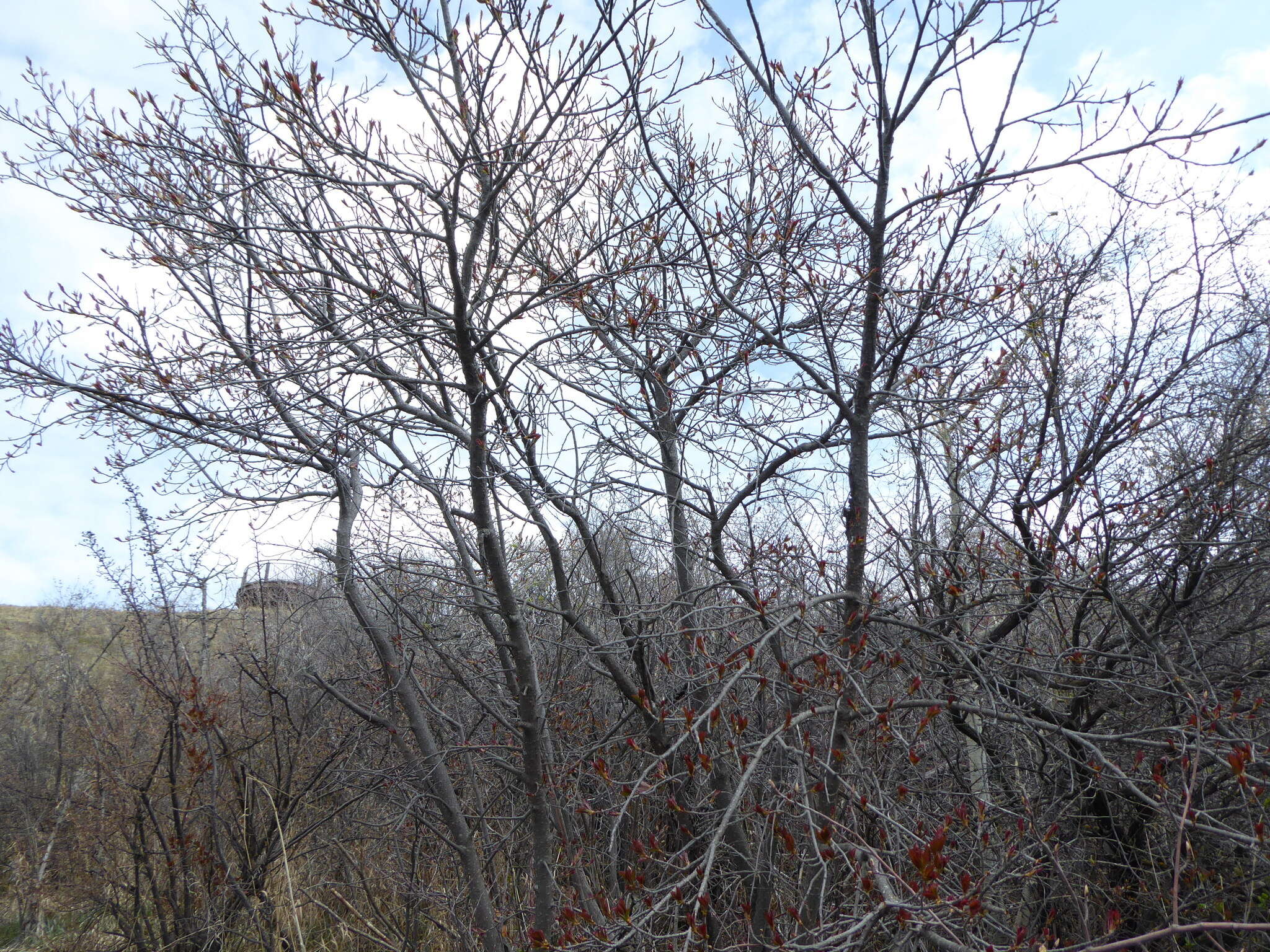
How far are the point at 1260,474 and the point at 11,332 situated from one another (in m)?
7.58

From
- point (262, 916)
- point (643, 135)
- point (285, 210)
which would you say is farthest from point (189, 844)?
point (643, 135)

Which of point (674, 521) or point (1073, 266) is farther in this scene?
point (1073, 266)

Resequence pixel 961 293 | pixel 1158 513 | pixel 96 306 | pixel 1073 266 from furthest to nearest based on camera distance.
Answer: pixel 1073 266 < pixel 96 306 < pixel 1158 513 < pixel 961 293

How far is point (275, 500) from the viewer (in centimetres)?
411

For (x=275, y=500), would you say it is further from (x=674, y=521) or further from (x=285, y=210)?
(x=674, y=521)

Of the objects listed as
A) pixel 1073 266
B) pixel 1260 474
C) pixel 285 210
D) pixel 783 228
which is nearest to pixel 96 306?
pixel 285 210

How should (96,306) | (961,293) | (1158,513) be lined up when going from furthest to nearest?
(96,306)
(1158,513)
(961,293)

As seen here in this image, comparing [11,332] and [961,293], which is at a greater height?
[11,332]

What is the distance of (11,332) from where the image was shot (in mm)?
4816

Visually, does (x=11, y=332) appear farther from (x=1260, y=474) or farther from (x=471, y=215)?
(x=1260, y=474)

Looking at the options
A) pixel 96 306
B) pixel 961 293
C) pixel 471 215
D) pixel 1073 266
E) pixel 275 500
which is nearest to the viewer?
pixel 471 215

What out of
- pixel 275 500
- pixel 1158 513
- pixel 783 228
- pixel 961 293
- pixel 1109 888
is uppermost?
pixel 783 228

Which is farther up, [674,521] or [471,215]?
[471,215]

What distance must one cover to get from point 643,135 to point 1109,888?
4626mm
